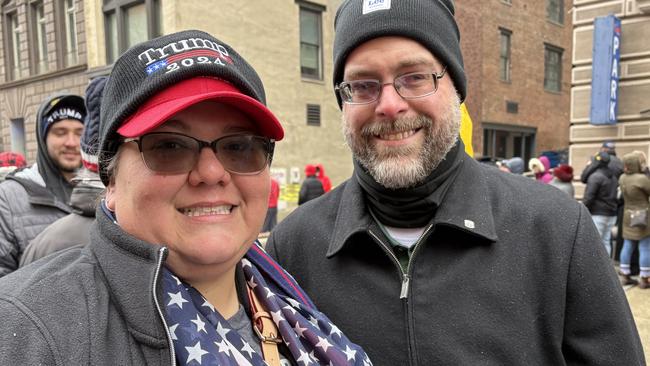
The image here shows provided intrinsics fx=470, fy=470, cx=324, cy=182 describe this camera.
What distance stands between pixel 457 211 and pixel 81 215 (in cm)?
163

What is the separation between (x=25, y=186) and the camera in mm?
3029

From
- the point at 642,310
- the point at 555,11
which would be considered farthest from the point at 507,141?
the point at 642,310

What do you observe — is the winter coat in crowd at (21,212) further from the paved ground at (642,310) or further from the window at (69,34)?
the window at (69,34)

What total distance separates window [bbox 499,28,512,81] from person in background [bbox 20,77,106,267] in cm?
1833

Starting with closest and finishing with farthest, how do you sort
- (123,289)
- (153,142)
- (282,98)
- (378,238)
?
(123,289)
(153,142)
(378,238)
(282,98)

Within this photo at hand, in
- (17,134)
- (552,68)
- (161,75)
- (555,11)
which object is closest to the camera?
(161,75)

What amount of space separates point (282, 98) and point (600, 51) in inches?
309

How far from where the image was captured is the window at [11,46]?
1622 centimetres

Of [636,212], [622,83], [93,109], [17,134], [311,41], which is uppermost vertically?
[311,41]

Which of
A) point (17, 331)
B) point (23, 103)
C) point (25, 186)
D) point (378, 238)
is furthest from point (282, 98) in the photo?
point (17, 331)

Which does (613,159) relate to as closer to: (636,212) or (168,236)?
(636,212)

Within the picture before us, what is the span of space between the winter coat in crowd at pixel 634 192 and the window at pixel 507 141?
463 inches

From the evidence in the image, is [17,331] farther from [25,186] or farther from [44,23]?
[44,23]

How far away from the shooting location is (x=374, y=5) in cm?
187
